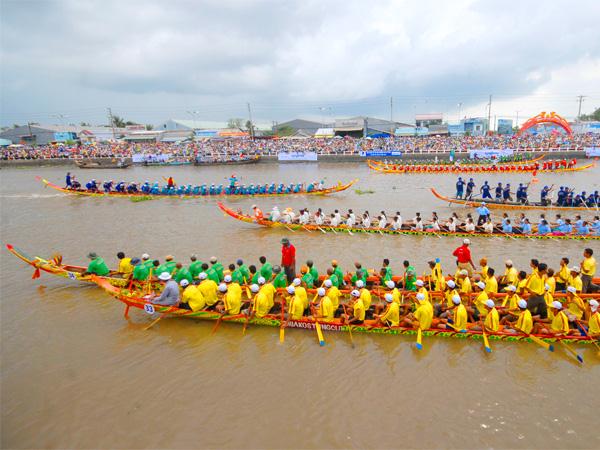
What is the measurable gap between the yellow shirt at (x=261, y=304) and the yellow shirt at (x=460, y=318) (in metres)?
3.88

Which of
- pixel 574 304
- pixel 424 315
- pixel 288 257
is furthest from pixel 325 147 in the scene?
pixel 424 315

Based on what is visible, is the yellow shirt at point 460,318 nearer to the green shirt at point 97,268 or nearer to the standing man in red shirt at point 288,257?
the standing man in red shirt at point 288,257

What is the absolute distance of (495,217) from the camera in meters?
17.2

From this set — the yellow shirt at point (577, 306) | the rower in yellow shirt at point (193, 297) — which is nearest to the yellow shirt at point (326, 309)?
the rower in yellow shirt at point (193, 297)

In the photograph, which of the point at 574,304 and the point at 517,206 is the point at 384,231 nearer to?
the point at 574,304

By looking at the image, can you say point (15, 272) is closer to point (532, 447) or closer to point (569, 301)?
point (532, 447)

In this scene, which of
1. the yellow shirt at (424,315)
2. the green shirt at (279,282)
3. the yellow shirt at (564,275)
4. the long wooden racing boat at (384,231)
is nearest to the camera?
the yellow shirt at (424,315)

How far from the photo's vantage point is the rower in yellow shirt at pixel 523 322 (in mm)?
6652

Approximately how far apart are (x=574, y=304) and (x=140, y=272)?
10.4 metres

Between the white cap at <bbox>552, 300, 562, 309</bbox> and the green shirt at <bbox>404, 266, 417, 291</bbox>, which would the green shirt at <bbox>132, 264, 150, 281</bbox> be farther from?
the white cap at <bbox>552, 300, 562, 309</bbox>

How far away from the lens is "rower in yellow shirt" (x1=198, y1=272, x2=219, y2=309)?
7758 millimetres

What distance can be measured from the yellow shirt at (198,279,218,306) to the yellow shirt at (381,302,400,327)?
12.2ft

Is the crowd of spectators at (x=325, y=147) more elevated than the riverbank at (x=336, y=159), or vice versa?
the crowd of spectators at (x=325, y=147)

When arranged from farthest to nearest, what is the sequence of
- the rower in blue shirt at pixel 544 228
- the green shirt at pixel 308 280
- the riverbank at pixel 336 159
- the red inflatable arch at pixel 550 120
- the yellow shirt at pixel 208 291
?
the red inflatable arch at pixel 550 120 < the riverbank at pixel 336 159 < the rower in blue shirt at pixel 544 228 < the green shirt at pixel 308 280 < the yellow shirt at pixel 208 291
